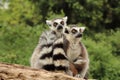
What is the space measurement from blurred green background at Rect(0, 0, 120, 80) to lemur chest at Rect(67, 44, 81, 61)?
3024 mm

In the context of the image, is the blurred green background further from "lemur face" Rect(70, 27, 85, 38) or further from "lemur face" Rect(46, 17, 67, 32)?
"lemur face" Rect(70, 27, 85, 38)

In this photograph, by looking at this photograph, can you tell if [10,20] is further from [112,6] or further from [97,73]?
[97,73]

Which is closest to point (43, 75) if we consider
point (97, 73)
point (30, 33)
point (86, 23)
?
point (97, 73)

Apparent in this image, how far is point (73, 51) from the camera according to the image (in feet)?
25.4

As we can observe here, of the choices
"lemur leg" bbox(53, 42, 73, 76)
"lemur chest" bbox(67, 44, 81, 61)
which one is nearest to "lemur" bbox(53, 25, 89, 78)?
"lemur chest" bbox(67, 44, 81, 61)

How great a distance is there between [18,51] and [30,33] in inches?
62.3

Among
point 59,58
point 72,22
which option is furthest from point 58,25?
point 72,22

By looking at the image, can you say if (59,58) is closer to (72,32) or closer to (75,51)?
(75,51)

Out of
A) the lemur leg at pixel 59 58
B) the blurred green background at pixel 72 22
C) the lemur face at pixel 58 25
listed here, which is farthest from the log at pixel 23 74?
the blurred green background at pixel 72 22

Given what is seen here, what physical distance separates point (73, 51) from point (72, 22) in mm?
13063

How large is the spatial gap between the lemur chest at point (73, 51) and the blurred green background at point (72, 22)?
3024mm

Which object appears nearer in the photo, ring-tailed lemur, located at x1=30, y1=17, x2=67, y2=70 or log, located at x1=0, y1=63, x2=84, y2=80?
log, located at x1=0, y1=63, x2=84, y2=80

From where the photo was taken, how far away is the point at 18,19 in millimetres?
→ 24750

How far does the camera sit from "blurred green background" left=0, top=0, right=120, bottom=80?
39.8ft
